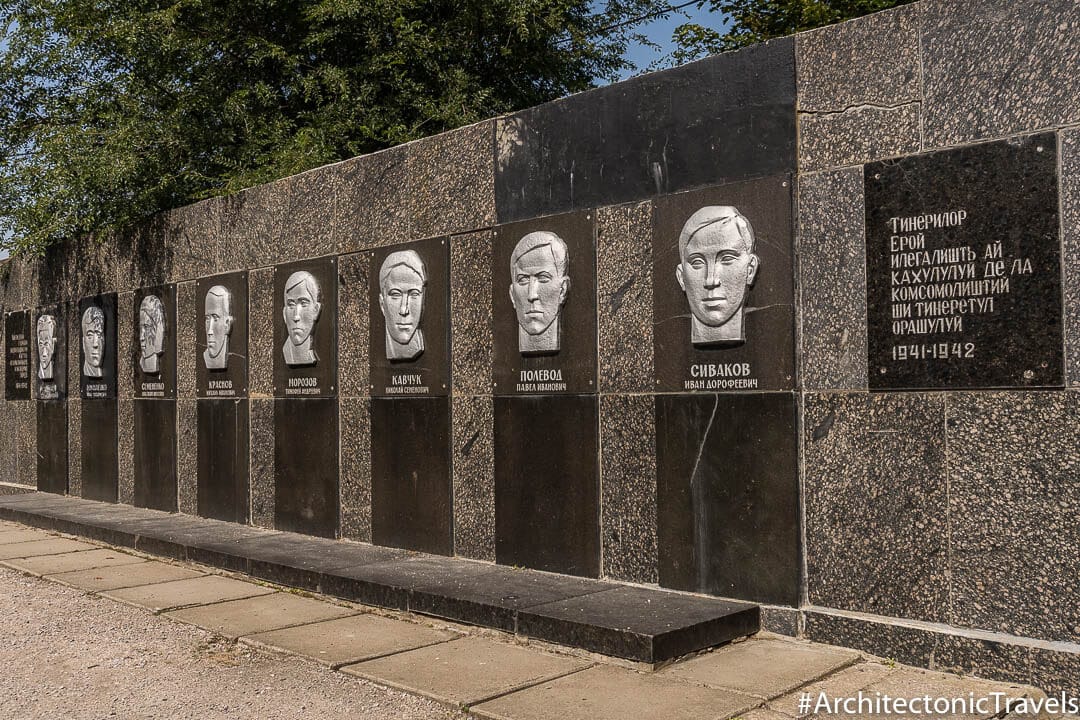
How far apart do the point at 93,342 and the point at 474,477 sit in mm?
6847

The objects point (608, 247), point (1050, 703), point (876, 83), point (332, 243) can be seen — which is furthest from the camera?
point (332, 243)

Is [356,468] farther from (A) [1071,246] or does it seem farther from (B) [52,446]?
(B) [52,446]

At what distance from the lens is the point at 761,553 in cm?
565

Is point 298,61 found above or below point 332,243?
above

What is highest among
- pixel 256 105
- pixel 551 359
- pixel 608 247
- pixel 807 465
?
pixel 256 105

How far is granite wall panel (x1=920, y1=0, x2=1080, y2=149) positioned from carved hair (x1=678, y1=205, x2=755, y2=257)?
1.06 meters

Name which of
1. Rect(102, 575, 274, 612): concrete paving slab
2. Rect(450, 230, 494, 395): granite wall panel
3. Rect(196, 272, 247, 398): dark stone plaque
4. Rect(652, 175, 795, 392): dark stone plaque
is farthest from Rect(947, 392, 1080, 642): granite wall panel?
Rect(196, 272, 247, 398): dark stone plaque

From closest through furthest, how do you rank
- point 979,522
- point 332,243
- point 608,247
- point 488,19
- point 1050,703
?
1. point 1050,703
2. point 979,522
3. point 608,247
4. point 332,243
5. point 488,19

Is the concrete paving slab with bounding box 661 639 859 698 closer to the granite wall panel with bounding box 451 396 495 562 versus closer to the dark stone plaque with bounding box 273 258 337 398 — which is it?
the granite wall panel with bounding box 451 396 495 562

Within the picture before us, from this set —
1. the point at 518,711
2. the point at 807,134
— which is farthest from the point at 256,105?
the point at 518,711

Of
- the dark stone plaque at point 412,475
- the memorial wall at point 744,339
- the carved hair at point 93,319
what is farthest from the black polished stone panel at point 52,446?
the dark stone plaque at point 412,475

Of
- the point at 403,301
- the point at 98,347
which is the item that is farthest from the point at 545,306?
the point at 98,347

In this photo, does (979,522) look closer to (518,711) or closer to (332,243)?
(518,711)

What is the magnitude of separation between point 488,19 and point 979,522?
1190 centimetres
